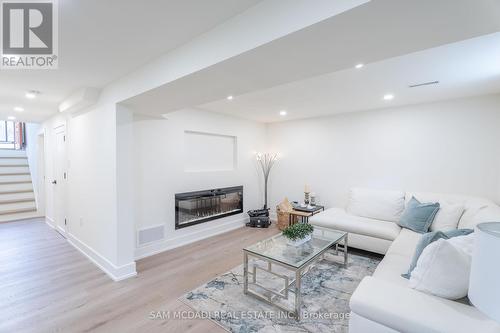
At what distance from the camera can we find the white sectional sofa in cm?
128

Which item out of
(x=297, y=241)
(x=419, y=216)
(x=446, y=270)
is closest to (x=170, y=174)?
(x=297, y=241)

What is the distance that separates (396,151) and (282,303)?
311 cm

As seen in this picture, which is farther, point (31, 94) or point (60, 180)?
point (60, 180)

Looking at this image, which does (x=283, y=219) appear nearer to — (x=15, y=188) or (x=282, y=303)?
(x=282, y=303)

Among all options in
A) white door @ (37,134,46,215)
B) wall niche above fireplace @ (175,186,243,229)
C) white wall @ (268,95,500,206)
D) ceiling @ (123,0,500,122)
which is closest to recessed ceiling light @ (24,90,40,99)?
ceiling @ (123,0,500,122)

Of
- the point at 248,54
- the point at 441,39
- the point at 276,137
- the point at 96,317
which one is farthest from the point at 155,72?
the point at 276,137

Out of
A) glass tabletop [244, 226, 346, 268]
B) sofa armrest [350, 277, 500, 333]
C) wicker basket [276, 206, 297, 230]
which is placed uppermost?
sofa armrest [350, 277, 500, 333]

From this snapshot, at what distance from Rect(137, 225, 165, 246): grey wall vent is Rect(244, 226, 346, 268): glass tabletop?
169 cm

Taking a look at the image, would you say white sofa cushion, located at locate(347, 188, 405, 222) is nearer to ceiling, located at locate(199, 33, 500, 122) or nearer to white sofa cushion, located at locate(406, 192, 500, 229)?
white sofa cushion, located at locate(406, 192, 500, 229)

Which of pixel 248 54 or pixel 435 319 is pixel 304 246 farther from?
pixel 248 54

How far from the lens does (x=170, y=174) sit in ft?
12.3

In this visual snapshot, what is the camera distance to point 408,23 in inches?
42.4

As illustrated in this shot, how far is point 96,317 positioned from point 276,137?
14.3 ft

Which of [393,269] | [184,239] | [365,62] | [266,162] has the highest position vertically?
[365,62]
